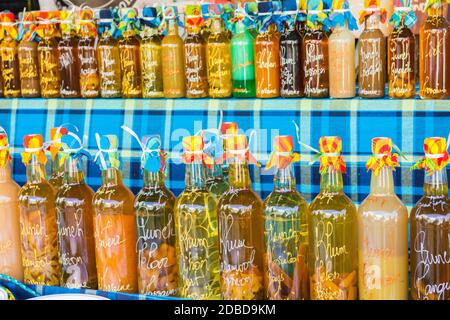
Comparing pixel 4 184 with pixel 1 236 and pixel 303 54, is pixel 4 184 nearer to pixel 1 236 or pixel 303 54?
pixel 1 236

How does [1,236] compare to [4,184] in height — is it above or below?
below

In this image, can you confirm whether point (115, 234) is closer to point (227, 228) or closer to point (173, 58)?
point (227, 228)

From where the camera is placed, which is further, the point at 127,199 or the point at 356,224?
the point at 127,199

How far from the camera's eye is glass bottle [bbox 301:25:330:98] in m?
1.74

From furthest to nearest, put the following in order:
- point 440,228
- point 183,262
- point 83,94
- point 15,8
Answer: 1. point 15,8
2. point 83,94
3. point 183,262
4. point 440,228

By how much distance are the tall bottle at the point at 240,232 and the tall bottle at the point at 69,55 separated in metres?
0.75

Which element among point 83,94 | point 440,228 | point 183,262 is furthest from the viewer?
point 83,94

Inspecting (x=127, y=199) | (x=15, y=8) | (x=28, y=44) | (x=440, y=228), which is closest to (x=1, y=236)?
(x=127, y=199)

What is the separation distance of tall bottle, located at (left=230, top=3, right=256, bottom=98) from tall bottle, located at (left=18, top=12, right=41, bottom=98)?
618mm

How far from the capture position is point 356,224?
1417 millimetres

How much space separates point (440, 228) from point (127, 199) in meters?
0.66

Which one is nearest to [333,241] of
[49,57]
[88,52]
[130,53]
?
[130,53]

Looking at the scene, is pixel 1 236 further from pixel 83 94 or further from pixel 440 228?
pixel 440 228

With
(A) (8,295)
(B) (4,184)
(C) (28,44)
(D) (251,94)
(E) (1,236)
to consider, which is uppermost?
(C) (28,44)
